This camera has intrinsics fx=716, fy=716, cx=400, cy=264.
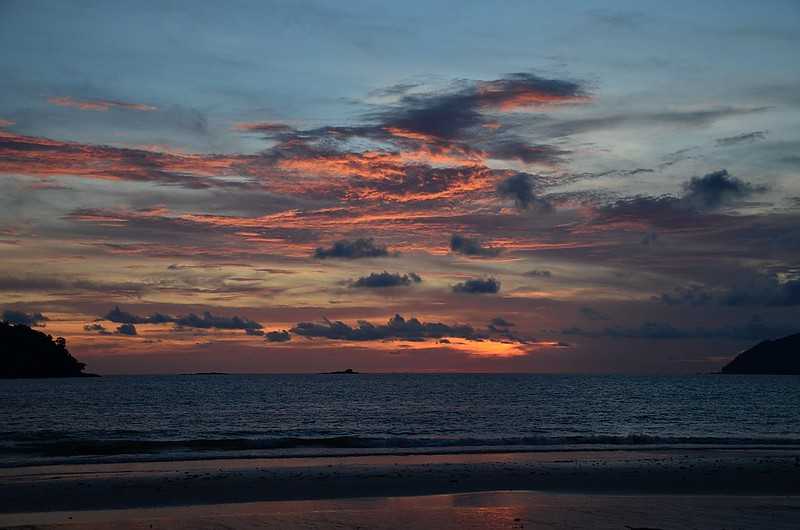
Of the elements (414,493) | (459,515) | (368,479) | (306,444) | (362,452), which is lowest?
(306,444)

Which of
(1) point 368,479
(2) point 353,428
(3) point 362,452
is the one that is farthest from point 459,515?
(2) point 353,428

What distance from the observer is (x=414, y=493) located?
88.4ft

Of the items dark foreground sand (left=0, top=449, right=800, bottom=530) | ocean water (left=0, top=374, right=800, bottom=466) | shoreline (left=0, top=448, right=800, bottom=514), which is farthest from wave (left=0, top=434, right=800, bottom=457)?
dark foreground sand (left=0, top=449, right=800, bottom=530)

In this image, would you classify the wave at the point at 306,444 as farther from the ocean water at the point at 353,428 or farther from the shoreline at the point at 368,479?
the shoreline at the point at 368,479

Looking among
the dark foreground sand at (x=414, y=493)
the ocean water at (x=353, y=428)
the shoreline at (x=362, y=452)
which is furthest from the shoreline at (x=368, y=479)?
the ocean water at (x=353, y=428)

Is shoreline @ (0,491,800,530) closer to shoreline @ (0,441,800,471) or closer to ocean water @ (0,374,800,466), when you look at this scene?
shoreline @ (0,441,800,471)

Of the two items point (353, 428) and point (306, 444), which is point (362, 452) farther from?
point (353, 428)

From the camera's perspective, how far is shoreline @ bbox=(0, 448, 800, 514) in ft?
86.3

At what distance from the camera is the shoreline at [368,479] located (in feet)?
86.3

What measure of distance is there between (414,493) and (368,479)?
139 inches

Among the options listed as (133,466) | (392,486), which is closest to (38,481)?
(133,466)

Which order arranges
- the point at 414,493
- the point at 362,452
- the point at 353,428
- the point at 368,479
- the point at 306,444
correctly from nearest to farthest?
the point at 414,493
the point at 368,479
the point at 362,452
the point at 306,444
the point at 353,428

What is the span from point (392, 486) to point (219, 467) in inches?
406

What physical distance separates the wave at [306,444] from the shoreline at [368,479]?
685cm
